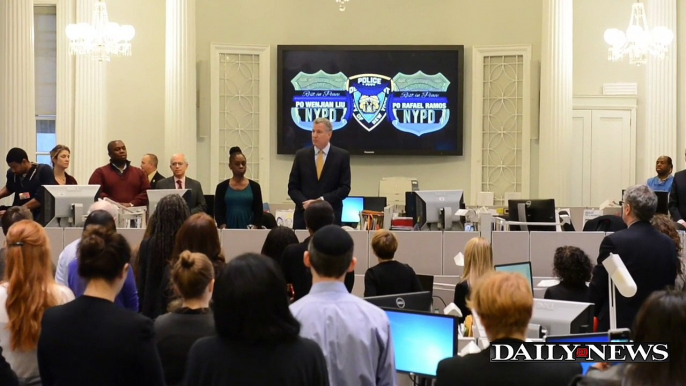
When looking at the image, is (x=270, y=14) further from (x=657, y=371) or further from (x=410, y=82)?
(x=657, y=371)

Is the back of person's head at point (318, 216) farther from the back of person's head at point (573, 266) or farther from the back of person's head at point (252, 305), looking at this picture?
the back of person's head at point (252, 305)

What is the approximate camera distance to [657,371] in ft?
7.39

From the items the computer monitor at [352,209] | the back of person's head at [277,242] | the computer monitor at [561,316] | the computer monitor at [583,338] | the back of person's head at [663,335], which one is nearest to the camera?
the back of person's head at [663,335]

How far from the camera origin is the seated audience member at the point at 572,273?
613 centimetres

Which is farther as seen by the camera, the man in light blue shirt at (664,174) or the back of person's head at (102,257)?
the man in light blue shirt at (664,174)

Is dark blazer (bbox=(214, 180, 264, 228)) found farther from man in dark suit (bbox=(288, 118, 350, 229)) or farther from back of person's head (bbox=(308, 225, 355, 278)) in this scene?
back of person's head (bbox=(308, 225, 355, 278))

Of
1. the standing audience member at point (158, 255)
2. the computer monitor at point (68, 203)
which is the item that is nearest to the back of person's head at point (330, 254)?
the standing audience member at point (158, 255)

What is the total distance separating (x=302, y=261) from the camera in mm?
5629

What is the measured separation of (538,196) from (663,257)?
9014 mm

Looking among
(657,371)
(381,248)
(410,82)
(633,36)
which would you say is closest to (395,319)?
(381,248)

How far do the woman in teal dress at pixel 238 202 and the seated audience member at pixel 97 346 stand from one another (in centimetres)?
620

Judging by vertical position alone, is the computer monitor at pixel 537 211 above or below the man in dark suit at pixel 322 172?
below

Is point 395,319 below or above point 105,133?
below

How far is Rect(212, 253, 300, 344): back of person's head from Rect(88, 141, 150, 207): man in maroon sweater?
264 inches
